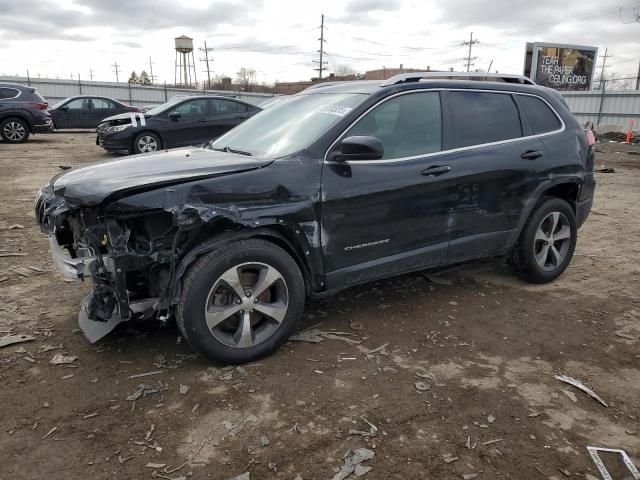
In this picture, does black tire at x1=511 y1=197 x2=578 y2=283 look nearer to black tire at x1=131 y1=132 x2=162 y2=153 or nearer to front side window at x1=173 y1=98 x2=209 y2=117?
black tire at x1=131 y1=132 x2=162 y2=153

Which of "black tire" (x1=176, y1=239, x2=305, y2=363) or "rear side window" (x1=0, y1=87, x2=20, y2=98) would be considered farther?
"rear side window" (x1=0, y1=87, x2=20, y2=98)

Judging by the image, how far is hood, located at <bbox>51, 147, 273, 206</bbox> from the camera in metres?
2.91

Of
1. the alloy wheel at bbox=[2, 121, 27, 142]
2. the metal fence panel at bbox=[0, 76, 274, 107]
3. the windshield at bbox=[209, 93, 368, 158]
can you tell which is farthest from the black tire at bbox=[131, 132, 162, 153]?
the metal fence panel at bbox=[0, 76, 274, 107]

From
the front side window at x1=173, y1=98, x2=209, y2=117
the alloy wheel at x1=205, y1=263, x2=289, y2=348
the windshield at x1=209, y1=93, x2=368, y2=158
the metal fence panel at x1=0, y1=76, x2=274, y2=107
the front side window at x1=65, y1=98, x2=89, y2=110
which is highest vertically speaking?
the metal fence panel at x1=0, y1=76, x2=274, y2=107

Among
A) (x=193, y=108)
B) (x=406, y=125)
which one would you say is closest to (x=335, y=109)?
(x=406, y=125)

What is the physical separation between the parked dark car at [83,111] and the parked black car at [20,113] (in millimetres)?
4608

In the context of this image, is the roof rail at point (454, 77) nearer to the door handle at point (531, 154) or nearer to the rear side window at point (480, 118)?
the rear side window at point (480, 118)

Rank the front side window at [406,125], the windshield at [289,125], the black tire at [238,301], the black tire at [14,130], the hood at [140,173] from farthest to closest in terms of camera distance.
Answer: the black tire at [14,130] < the front side window at [406,125] < the windshield at [289,125] < the black tire at [238,301] < the hood at [140,173]

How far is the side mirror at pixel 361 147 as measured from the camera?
131 inches

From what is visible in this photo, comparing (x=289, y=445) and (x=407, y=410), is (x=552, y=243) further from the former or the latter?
(x=289, y=445)

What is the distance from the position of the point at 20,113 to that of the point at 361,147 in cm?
1525

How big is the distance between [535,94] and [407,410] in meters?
3.27

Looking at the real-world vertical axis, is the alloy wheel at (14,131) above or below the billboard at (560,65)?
below

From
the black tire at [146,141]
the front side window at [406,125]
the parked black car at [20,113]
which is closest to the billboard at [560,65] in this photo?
the black tire at [146,141]
